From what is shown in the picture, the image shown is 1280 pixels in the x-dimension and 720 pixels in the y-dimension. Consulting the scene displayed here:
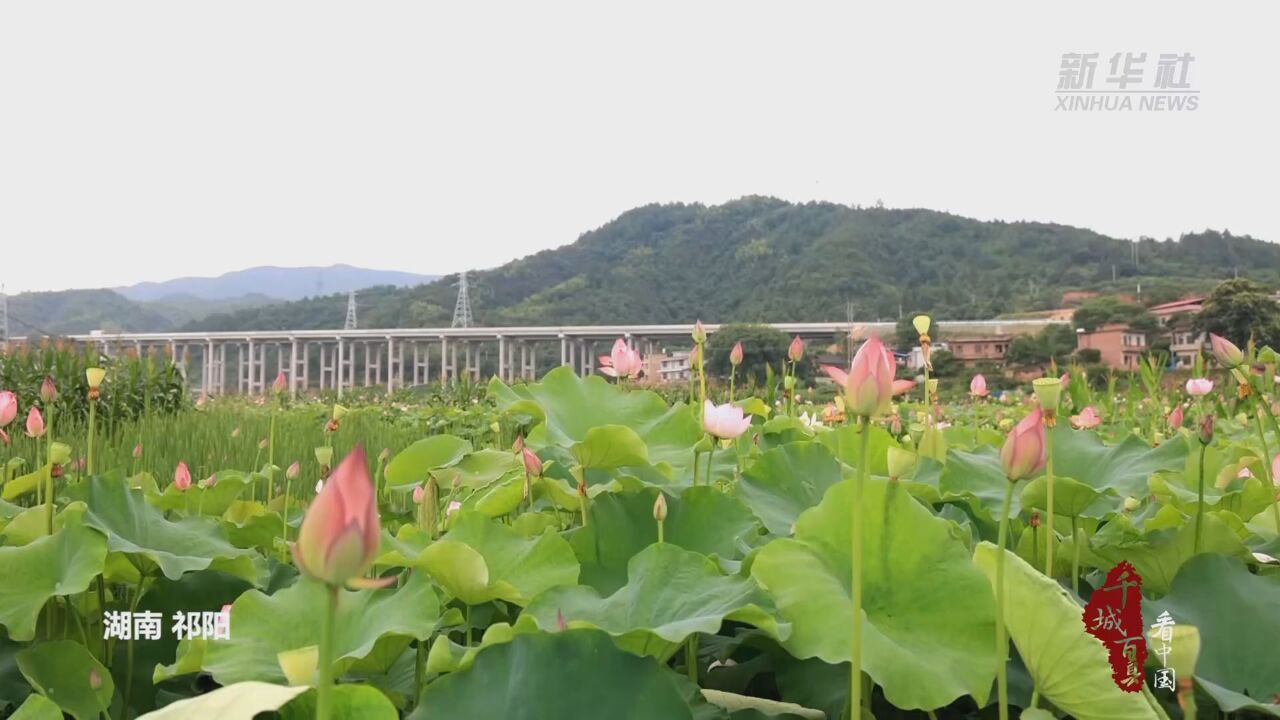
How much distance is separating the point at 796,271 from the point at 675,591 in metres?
33.7

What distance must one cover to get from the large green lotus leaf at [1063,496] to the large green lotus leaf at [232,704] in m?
0.48

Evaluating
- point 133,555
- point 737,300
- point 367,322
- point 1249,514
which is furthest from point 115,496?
point 367,322

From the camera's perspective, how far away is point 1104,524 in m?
0.74

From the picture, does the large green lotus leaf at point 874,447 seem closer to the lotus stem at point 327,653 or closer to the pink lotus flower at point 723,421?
the pink lotus flower at point 723,421

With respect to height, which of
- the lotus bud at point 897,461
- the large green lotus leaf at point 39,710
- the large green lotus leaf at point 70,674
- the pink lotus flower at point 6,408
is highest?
the lotus bud at point 897,461

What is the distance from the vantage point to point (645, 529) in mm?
586

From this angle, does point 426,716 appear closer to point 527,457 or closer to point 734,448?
point 527,457

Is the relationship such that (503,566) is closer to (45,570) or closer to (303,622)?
(303,622)

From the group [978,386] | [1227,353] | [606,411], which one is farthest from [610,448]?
[978,386]

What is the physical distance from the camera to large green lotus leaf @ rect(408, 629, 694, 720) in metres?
0.34

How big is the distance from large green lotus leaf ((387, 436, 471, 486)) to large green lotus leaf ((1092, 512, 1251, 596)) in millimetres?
564

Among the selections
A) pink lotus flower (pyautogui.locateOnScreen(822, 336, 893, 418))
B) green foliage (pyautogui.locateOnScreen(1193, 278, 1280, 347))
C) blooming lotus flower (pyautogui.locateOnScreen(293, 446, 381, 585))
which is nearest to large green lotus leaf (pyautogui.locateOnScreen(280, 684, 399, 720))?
blooming lotus flower (pyautogui.locateOnScreen(293, 446, 381, 585))

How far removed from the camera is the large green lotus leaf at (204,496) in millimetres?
813

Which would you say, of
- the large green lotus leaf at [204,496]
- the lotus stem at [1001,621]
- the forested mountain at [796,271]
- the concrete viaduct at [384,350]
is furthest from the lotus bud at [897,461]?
the forested mountain at [796,271]
